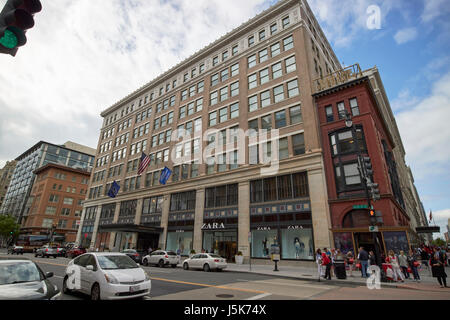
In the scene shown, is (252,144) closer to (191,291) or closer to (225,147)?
(225,147)

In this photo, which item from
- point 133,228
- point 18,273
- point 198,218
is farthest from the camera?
point 133,228

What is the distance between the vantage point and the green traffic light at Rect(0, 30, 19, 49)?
144 inches

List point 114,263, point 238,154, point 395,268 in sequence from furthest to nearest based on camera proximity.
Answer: point 238,154, point 395,268, point 114,263

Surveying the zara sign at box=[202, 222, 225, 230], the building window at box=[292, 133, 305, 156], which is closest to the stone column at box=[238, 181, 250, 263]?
the zara sign at box=[202, 222, 225, 230]

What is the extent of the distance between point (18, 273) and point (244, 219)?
22758mm

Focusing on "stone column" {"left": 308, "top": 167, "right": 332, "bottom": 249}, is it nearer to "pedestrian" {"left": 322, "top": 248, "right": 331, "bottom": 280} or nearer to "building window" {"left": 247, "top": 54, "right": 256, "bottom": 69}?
"pedestrian" {"left": 322, "top": 248, "right": 331, "bottom": 280}

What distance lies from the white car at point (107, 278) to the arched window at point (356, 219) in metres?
19.4

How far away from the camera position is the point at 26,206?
76.9 m

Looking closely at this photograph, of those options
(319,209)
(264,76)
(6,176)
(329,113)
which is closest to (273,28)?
(264,76)

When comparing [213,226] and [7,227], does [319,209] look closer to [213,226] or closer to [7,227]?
[213,226]

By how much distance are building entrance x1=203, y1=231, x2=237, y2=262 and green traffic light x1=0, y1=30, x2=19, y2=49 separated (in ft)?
86.6

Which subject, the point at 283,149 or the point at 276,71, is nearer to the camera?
the point at 283,149

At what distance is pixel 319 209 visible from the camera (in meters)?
22.7

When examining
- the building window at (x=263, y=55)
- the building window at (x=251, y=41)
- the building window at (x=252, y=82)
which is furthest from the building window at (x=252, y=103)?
the building window at (x=251, y=41)
